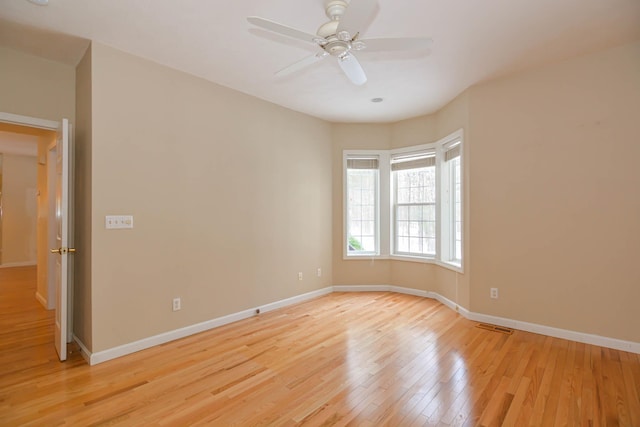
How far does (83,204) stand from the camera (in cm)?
298

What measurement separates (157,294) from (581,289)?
13.9 feet

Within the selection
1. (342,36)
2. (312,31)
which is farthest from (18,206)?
(342,36)

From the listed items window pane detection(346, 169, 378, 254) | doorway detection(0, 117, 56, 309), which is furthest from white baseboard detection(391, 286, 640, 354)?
doorway detection(0, 117, 56, 309)

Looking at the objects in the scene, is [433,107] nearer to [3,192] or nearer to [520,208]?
[520,208]

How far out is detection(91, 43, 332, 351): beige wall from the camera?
2.88 meters

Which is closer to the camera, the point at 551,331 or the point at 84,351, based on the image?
the point at 84,351

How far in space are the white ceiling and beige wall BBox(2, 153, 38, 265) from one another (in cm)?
702

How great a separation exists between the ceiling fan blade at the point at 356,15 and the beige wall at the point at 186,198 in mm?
2148

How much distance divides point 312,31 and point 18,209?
932cm

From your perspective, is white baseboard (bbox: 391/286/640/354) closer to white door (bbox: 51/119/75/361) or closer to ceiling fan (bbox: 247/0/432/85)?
ceiling fan (bbox: 247/0/432/85)

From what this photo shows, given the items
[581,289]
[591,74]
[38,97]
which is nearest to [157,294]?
[38,97]

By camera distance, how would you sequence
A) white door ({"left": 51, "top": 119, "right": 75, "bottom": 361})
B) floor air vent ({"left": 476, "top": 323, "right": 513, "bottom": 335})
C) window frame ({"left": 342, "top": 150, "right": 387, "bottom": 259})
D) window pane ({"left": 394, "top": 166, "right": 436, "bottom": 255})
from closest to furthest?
white door ({"left": 51, "top": 119, "right": 75, "bottom": 361}), floor air vent ({"left": 476, "top": 323, "right": 513, "bottom": 335}), window pane ({"left": 394, "top": 166, "right": 436, "bottom": 255}), window frame ({"left": 342, "top": 150, "right": 387, "bottom": 259})

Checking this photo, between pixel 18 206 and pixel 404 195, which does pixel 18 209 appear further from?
pixel 404 195

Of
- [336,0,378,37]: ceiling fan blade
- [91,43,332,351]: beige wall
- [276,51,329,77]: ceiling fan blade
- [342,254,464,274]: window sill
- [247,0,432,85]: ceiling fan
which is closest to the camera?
[336,0,378,37]: ceiling fan blade
